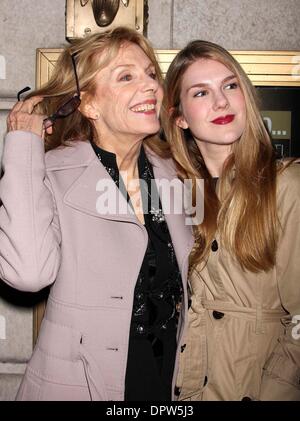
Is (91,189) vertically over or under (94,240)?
over

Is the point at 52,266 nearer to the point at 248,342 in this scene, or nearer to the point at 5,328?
the point at 248,342

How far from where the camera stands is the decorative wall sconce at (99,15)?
2.38 meters

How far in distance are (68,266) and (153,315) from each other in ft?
1.28

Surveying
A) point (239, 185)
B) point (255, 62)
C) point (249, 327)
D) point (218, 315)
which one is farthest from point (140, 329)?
point (255, 62)

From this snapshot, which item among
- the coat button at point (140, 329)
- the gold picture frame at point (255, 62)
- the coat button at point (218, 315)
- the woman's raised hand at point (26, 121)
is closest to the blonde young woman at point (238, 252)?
the coat button at point (218, 315)

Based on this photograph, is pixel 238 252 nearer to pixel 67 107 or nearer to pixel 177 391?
pixel 177 391

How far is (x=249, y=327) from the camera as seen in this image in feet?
5.66

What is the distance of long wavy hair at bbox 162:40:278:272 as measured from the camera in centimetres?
170

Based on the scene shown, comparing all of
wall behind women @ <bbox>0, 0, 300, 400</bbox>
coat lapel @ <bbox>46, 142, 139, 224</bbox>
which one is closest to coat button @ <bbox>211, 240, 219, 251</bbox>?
coat lapel @ <bbox>46, 142, 139, 224</bbox>

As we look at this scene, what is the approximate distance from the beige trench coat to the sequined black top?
0.08 metres

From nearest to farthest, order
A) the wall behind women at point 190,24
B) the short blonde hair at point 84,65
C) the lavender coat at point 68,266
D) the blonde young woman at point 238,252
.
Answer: the lavender coat at point 68,266 → the blonde young woman at point 238,252 → the short blonde hair at point 84,65 → the wall behind women at point 190,24

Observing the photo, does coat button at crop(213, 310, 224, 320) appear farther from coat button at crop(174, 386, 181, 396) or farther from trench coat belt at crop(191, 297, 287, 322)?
coat button at crop(174, 386, 181, 396)

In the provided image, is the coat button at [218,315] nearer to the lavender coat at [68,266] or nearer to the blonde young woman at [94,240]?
the blonde young woman at [94,240]

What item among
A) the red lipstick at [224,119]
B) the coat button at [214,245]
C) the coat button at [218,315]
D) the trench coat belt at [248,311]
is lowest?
the coat button at [218,315]
